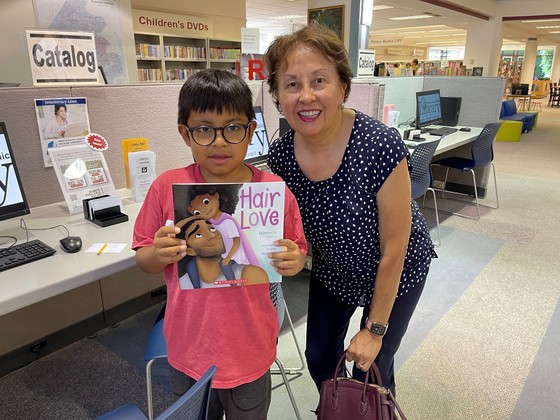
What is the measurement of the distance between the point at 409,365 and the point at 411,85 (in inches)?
134

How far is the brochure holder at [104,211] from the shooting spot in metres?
1.59

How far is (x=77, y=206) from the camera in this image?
169 cm

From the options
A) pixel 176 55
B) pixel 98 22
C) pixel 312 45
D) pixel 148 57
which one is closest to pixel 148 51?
pixel 148 57

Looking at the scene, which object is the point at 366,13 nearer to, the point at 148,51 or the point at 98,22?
the point at 98,22

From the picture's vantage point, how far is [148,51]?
6.67m

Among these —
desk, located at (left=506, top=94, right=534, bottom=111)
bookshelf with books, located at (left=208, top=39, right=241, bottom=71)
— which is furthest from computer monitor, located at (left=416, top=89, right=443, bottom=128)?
desk, located at (left=506, top=94, right=534, bottom=111)

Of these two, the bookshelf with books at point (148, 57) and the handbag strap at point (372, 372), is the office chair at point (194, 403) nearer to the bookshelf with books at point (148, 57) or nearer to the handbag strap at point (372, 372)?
the handbag strap at point (372, 372)

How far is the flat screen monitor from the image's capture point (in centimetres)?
242

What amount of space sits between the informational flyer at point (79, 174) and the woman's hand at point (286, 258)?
109 centimetres

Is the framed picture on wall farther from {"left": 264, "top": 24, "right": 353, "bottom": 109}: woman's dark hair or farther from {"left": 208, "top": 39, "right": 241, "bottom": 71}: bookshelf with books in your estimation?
{"left": 264, "top": 24, "right": 353, "bottom": 109}: woman's dark hair

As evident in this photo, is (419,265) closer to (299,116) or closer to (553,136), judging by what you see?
(299,116)

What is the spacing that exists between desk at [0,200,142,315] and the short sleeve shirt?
0.58 m

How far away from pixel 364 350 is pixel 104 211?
3.60 feet

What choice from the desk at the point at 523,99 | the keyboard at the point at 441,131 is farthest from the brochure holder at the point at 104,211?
the desk at the point at 523,99
